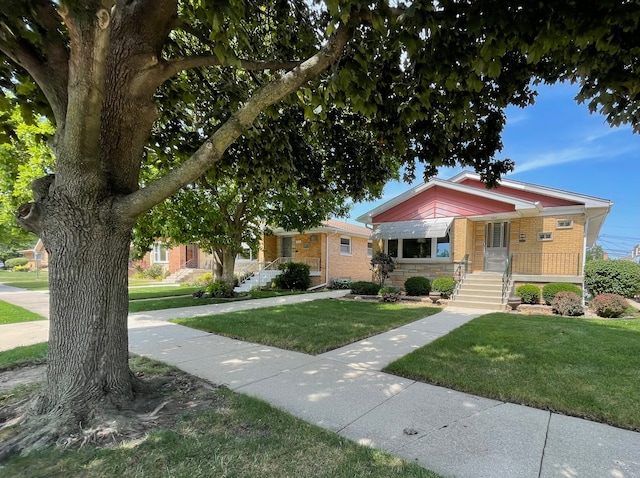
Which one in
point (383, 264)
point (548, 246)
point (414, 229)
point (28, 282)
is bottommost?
point (28, 282)

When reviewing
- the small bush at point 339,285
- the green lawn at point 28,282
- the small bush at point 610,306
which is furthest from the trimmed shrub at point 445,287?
the green lawn at point 28,282

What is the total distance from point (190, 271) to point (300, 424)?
23.9 m

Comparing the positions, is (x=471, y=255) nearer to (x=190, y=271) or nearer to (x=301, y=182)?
(x=301, y=182)

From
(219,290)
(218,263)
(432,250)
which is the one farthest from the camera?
(218,263)

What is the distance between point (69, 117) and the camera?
9.64 ft

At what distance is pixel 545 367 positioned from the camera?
475 centimetres

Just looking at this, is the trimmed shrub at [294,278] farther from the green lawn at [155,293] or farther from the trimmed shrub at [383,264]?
the trimmed shrub at [383,264]

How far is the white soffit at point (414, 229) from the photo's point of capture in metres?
13.6

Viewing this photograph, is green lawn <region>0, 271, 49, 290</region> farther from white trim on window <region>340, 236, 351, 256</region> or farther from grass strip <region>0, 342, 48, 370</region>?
white trim on window <region>340, 236, 351, 256</region>

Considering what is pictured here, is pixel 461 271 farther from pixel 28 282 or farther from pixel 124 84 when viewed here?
Result: pixel 28 282

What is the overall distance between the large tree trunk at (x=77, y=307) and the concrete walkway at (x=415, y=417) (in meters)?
1.55

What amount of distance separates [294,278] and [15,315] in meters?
11.5

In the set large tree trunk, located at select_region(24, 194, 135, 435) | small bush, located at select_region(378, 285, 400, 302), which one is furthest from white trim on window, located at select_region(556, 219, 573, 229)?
large tree trunk, located at select_region(24, 194, 135, 435)

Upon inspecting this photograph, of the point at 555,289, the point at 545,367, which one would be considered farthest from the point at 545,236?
the point at 545,367
